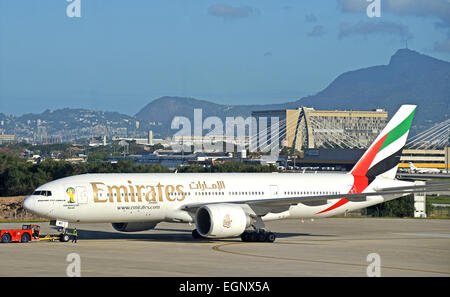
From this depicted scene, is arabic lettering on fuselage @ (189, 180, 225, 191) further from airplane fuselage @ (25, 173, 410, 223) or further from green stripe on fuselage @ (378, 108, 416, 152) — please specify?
green stripe on fuselage @ (378, 108, 416, 152)

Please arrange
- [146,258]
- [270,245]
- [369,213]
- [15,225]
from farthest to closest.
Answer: [369,213] < [15,225] < [270,245] < [146,258]

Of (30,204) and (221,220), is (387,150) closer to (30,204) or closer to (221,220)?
(221,220)

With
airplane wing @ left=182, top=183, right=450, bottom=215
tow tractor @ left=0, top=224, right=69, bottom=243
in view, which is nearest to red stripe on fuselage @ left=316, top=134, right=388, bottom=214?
airplane wing @ left=182, top=183, right=450, bottom=215

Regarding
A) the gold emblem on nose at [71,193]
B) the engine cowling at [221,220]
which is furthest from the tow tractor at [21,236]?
the engine cowling at [221,220]

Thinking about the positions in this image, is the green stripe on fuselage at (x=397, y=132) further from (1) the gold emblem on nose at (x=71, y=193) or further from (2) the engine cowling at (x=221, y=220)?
(1) the gold emblem on nose at (x=71, y=193)

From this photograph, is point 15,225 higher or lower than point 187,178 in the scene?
lower

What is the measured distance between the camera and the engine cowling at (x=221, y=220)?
136 feet

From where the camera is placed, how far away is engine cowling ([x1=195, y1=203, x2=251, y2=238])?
136 ft

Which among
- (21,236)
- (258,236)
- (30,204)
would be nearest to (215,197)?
(258,236)

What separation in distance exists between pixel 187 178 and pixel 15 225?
19035 mm

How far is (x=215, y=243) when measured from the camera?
43.1 meters
